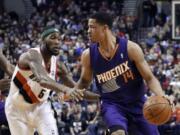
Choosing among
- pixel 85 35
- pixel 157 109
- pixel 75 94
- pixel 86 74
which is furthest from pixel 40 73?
pixel 85 35

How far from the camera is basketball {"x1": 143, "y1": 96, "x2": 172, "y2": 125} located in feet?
21.6

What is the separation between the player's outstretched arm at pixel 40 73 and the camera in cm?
627

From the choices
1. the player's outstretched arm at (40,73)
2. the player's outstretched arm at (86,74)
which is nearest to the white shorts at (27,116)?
the player's outstretched arm at (40,73)

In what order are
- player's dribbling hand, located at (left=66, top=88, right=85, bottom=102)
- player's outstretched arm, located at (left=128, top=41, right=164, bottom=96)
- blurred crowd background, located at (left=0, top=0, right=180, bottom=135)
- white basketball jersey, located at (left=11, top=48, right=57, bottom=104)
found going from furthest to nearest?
1. blurred crowd background, located at (left=0, top=0, right=180, bottom=135)
2. white basketball jersey, located at (left=11, top=48, right=57, bottom=104)
3. player's outstretched arm, located at (left=128, top=41, right=164, bottom=96)
4. player's dribbling hand, located at (left=66, top=88, right=85, bottom=102)

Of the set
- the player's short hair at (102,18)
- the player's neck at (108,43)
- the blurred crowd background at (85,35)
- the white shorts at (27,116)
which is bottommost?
the blurred crowd background at (85,35)

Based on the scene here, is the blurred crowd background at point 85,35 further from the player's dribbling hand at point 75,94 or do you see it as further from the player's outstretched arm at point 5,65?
the player's dribbling hand at point 75,94

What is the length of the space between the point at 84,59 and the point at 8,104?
1397 mm

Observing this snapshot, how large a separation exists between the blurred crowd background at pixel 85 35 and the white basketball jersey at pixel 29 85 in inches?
209

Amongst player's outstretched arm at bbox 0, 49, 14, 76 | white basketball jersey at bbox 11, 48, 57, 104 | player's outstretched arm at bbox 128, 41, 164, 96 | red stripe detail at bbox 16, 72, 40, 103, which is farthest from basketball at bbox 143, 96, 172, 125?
player's outstretched arm at bbox 0, 49, 14, 76

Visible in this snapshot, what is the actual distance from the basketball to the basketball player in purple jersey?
267 millimetres

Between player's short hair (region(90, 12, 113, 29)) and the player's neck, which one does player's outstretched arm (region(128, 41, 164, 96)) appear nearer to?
the player's neck

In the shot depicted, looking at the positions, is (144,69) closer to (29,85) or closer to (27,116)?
(29,85)

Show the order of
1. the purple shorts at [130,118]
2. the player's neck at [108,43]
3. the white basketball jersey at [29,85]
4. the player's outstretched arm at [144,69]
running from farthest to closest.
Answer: the white basketball jersey at [29,85] < the player's neck at [108,43] < the purple shorts at [130,118] < the player's outstretched arm at [144,69]

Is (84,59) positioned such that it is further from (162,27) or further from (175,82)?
(162,27)
